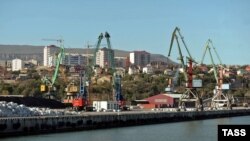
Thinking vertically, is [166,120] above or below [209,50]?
below

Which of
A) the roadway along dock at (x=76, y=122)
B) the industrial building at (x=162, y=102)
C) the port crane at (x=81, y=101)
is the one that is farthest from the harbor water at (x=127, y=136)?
the industrial building at (x=162, y=102)

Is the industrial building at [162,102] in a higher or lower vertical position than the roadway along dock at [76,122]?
higher

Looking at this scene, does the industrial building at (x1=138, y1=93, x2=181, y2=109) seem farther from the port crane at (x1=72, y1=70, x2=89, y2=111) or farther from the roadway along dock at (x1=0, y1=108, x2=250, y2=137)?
the roadway along dock at (x1=0, y1=108, x2=250, y2=137)

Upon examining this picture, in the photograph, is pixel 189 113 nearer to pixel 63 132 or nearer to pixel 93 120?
pixel 93 120

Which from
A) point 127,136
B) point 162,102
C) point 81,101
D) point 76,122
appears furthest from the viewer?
point 162,102

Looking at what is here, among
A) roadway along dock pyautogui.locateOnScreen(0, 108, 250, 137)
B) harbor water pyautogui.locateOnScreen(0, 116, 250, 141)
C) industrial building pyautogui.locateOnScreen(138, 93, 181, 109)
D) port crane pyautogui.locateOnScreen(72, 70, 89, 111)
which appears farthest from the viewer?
industrial building pyautogui.locateOnScreen(138, 93, 181, 109)

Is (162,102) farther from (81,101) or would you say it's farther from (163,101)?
(81,101)

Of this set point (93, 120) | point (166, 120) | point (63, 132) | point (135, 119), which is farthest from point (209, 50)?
point (63, 132)

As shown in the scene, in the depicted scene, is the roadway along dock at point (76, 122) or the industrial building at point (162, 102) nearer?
the roadway along dock at point (76, 122)

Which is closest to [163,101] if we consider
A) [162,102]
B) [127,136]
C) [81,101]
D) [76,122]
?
[162,102]

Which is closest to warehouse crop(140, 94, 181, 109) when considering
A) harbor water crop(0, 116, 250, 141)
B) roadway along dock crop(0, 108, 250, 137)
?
roadway along dock crop(0, 108, 250, 137)

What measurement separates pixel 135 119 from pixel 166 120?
10727 mm

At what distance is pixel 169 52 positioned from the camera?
416 feet

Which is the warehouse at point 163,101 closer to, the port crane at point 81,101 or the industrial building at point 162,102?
the industrial building at point 162,102
